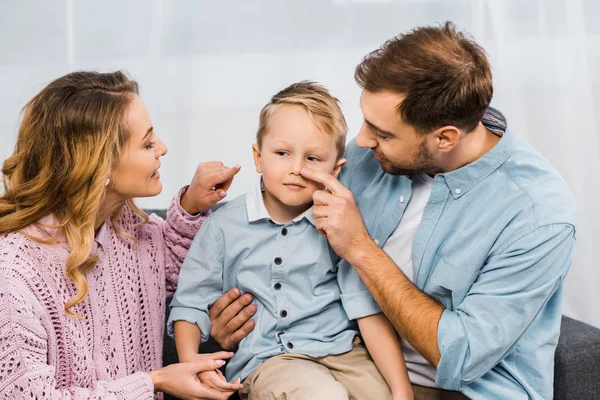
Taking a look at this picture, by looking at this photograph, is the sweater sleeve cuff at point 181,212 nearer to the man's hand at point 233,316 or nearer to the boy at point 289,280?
the boy at point 289,280

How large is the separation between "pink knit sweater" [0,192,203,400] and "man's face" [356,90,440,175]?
50 cm

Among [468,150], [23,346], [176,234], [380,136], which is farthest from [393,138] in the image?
[23,346]

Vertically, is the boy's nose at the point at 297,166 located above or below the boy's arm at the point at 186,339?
above

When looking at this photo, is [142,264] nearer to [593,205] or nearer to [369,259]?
[369,259]

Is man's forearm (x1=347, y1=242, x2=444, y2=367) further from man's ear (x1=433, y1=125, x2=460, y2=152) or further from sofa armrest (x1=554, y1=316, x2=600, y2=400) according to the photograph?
sofa armrest (x1=554, y1=316, x2=600, y2=400)

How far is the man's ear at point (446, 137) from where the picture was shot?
1.82 m

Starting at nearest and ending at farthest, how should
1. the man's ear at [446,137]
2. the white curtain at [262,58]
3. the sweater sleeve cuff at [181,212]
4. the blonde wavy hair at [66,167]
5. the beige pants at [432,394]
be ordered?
the blonde wavy hair at [66,167], the man's ear at [446,137], the beige pants at [432,394], the sweater sleeve cuff at [181,212], the white curtain at [262,58]

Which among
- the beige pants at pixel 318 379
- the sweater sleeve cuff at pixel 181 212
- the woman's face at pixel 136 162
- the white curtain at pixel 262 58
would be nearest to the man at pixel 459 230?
the beige pants at pixel 318 379

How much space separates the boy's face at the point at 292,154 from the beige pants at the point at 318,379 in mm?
363

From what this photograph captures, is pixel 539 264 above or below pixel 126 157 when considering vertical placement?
below

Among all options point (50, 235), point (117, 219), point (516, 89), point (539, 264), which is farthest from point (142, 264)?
point (516, 89)

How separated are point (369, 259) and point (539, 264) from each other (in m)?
0.36

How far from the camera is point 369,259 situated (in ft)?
5.88

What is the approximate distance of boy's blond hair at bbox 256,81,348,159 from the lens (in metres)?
1.85
